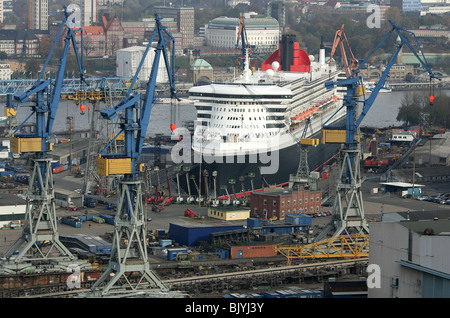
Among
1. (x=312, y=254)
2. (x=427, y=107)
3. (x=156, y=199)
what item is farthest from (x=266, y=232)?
(x=427, y=107)

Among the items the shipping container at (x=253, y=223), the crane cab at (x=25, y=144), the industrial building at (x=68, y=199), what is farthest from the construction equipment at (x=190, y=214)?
the crane cab at (x=25, y=144)

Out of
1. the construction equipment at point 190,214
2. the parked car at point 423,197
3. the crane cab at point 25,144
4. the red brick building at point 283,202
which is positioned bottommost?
the parked car at point 423,197

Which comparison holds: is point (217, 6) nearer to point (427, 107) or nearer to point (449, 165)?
point (427, 107)

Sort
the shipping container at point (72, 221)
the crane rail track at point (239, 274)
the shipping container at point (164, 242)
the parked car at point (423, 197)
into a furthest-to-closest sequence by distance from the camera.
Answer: the parked car at point (423, 197), the shipping container at point (72, 221), the shipping container at point (164, 242), the crane rail track at point (239, 274)

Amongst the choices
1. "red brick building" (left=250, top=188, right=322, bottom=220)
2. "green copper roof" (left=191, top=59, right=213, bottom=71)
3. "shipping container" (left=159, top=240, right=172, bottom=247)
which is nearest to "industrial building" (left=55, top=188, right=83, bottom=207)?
"red brick building" (left=250, top=188, right=322, bottom=220)

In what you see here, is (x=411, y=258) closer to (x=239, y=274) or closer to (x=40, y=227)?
(x=239, y=274)

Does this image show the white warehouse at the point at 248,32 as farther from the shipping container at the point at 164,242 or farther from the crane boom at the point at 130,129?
the crane boom at the point at 130,129

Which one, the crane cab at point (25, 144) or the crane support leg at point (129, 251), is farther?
the crane cab at point (25, 144)

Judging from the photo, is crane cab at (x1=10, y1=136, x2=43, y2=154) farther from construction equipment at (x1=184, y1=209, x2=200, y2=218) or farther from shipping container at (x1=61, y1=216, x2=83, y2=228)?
construction equipment at (x1=184, y1=209, x2=200, y2=218)
